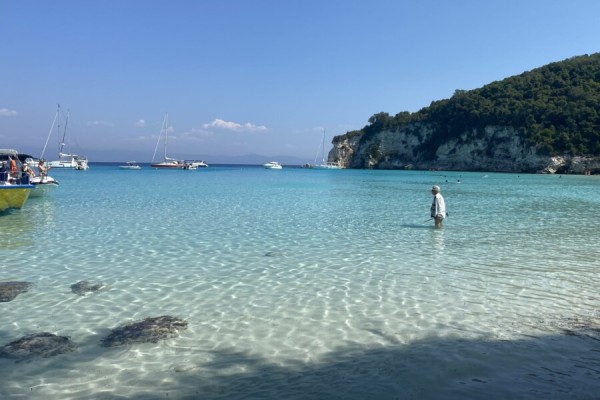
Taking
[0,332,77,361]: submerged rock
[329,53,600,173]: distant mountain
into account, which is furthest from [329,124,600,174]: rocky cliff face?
[0,332,77,361]: submerged rock

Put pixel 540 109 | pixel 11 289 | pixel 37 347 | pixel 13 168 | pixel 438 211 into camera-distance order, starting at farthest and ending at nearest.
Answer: pixel 540 109
pixel 13 168
pixel 438 211
pixel 11 289
pixel 37 347

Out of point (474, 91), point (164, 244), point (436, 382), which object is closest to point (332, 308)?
point (436, 382)

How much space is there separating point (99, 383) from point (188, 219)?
14785mm

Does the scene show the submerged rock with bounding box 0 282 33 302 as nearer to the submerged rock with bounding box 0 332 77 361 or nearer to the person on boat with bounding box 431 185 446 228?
the submerged rock with bounding box 0 332 77 361

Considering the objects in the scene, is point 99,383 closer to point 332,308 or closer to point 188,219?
point 332,308

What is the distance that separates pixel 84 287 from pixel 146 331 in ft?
9.47

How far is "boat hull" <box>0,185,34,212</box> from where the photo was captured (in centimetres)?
2002

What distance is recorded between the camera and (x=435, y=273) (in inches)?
394

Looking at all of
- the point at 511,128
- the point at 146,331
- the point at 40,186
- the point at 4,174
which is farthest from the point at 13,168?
the point at 511,128

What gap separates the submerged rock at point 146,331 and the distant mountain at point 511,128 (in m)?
102

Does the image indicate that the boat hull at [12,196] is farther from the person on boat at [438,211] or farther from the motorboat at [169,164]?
the motorboat at [169,164]

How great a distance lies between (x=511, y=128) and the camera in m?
103

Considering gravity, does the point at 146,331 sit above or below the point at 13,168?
below

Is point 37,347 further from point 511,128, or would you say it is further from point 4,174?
point 511,128
